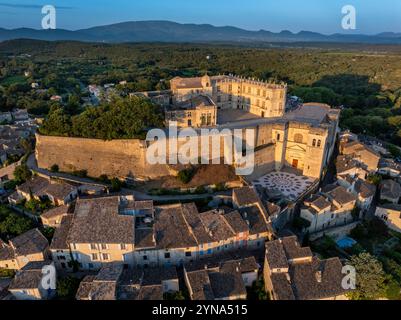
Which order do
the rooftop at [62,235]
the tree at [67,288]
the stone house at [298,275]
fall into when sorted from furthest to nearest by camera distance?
the rooftop at [62,235] < the tree at [67,288] < the stone house at [298,275]

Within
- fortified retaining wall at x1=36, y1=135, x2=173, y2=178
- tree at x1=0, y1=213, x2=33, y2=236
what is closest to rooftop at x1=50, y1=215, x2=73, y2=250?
tree at x1=0, y1=213, x2=33, y2=236

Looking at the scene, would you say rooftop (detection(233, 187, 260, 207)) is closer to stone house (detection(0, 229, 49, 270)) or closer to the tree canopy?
the tree canopy

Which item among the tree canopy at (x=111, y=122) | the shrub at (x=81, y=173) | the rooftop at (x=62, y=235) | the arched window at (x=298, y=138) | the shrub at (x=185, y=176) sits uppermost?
the tree canopy at (x=111, y=122)

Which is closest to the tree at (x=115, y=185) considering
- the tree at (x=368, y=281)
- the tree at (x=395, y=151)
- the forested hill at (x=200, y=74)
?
the forested hill at (x=200, y=74)

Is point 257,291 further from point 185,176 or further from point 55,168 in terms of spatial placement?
point 55,168

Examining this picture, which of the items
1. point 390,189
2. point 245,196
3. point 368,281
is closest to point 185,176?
point 245,196

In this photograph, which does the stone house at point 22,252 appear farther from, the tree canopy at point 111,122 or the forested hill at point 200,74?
the forested hill at point 200,74
